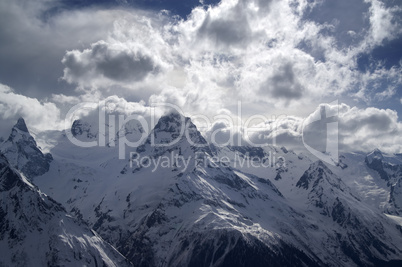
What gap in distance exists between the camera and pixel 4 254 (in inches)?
7800

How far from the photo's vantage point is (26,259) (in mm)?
199625

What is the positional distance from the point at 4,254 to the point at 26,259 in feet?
38.0
